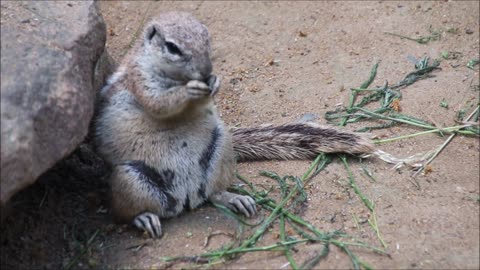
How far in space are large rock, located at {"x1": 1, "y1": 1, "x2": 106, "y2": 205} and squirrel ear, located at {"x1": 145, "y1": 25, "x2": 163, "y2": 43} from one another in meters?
0.32

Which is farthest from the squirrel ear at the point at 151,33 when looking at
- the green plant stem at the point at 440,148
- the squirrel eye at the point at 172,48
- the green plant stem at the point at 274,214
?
the green plant stem at the point at 440,148

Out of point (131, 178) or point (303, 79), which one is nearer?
point (131, 178)

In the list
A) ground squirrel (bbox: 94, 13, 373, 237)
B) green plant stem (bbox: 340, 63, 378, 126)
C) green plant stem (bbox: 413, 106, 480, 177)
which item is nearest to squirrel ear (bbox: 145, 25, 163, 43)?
ground squirrel (bbox: 94, 13, 373, 237)

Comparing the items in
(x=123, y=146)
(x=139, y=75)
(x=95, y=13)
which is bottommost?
(x=123, y=146)

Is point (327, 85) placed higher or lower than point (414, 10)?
lower

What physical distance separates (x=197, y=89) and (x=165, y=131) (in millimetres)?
522

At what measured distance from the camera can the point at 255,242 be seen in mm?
4113

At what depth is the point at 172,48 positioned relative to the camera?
12.9 ft

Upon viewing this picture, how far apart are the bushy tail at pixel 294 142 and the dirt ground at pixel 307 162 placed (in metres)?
0.09

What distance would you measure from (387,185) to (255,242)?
1074 millimetres

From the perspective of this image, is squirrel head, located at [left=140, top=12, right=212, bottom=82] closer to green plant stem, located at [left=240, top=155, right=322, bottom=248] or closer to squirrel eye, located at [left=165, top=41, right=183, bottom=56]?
squirrel eye, located at [left=165, top=41, right=183, bottom=56]

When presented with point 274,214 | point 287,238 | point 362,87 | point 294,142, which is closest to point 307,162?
point 294,142

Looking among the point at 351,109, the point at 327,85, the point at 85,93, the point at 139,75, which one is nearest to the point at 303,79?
the point at 327,85

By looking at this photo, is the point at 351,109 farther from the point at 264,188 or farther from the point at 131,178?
the point at 131,178
